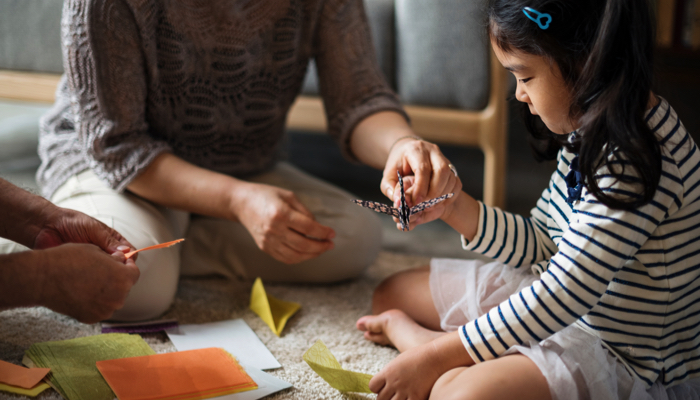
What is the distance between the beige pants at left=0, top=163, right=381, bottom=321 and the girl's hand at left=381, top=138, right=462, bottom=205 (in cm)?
27

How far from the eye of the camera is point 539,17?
0.60m

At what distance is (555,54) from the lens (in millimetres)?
618

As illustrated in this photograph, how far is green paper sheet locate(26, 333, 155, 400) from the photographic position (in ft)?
2.28

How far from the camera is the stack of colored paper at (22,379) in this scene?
68 centimetres

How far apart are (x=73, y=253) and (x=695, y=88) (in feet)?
6.44

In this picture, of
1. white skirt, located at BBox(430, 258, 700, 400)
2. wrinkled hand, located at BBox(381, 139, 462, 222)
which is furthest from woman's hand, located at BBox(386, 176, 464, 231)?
white skirt, located at BBox(430, 258, 700, 400)

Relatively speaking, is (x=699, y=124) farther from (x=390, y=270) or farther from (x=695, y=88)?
(x=390, y=270)

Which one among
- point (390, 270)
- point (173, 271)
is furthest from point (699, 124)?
point (173, 271)

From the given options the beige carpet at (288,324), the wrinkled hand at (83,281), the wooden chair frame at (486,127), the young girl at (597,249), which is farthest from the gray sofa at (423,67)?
the wrinkled hand at (83,281)

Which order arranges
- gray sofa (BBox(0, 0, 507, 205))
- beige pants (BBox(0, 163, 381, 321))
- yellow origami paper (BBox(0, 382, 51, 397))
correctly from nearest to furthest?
1. yellow origami paper (BBox(0, 382, 51, 397))
2. beige pants (BBox(0, 163, 381, 321))
3. gray sofa (BBox(0, 0, 507, 205))

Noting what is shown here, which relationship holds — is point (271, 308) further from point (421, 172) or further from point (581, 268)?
point (581, 268)

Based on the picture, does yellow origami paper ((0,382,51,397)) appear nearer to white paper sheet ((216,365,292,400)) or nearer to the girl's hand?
white paper sheet ((216,365,292,400))

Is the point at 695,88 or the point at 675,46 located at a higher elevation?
the point at 675,46

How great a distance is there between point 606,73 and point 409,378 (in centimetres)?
40
